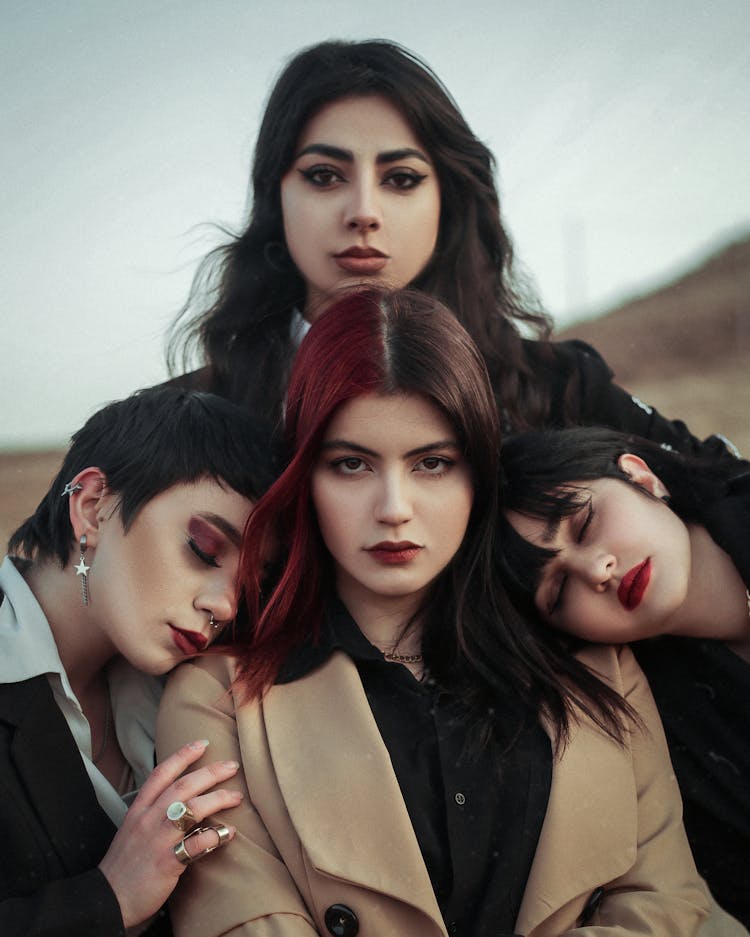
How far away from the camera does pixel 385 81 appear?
337 centimetres

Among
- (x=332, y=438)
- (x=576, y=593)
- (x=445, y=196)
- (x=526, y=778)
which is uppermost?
(x=445, y=196)

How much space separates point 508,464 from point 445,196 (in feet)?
4.45

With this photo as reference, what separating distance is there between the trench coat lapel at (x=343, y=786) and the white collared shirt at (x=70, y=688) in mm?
440

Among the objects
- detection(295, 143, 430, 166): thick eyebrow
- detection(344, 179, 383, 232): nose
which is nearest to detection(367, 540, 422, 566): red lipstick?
detection(344, 179, 383, 232): nose

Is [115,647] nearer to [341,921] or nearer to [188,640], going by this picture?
[188,640]

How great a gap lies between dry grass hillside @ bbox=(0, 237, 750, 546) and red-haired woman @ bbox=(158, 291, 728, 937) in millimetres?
5746

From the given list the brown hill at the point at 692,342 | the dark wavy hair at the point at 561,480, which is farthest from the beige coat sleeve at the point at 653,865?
the brown hill at the point at 692,342

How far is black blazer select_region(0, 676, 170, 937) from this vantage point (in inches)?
86.2

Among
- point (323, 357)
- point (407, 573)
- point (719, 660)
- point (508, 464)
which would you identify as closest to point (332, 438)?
point (323, 357)

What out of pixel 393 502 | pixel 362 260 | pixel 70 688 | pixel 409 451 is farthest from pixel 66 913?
pixel 362 260

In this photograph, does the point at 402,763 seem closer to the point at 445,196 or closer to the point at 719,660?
the point at 719,660

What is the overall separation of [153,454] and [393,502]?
626 millimetres

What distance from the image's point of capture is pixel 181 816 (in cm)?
220

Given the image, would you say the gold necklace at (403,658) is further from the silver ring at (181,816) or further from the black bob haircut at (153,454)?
the silver ring at (181,816)
